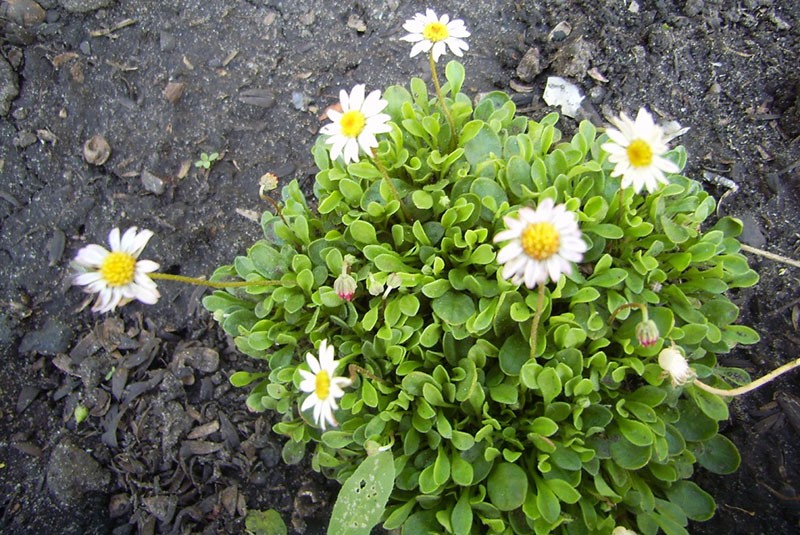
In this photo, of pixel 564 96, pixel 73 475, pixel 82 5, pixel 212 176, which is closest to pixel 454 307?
pixel 564 96

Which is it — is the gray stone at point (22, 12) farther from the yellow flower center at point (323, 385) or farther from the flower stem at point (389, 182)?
the yellow flower center at point (323, 385)

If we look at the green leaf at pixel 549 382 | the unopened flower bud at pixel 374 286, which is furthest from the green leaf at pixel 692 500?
the unopened flower bud at pixel 374 286

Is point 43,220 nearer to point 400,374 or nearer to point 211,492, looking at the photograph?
point 211,492

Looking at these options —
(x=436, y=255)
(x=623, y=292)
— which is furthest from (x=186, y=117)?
(x=623, y=292)

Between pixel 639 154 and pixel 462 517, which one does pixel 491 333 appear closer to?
pixel 462 517

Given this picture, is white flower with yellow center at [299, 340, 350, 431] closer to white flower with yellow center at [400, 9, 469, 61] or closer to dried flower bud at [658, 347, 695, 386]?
dried flower bud at [658, 347, 695, 386]

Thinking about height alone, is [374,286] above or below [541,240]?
below

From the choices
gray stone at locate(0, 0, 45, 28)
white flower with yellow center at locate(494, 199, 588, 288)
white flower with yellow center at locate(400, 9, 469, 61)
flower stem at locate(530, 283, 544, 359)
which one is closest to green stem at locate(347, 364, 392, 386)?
flower stem at locate(530, 283, 544, 359)
